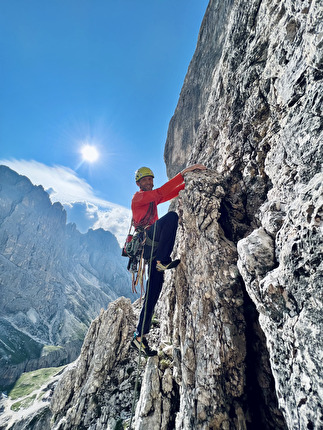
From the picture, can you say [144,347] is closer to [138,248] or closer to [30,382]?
[138,248]

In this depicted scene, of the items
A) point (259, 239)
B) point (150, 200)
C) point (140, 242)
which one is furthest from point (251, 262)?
point (140, 242)

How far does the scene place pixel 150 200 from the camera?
6746mm

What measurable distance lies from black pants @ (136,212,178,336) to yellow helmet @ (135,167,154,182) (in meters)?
1.96

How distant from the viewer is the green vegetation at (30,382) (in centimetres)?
7206

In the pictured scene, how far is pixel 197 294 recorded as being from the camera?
5.17 m

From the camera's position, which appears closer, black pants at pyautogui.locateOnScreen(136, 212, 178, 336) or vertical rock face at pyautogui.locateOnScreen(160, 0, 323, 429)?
vertical rock face at pyautogui.locateOnScreen(160, 0, 323, 429)

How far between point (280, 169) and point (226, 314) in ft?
11.1

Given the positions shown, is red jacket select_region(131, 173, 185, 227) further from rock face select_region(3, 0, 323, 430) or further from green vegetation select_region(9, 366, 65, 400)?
green vegetation select_region(9, 366, 65, 400)

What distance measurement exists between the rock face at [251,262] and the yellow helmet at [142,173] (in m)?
2.04

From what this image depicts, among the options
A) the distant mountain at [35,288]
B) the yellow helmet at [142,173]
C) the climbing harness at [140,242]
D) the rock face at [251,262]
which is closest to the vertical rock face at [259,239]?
the rock face at [251,262]

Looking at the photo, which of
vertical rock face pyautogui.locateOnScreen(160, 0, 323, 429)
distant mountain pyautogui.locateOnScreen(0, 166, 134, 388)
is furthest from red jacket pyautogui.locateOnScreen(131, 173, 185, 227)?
distant mountain pyautogui.locateOnScreen(0, 166, 134, 388)

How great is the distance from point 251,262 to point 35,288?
17495 centimetres

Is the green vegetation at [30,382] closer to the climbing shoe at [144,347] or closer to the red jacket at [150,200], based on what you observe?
the climbing shoe at [144,347]

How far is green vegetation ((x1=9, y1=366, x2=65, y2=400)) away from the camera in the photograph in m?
72.1
